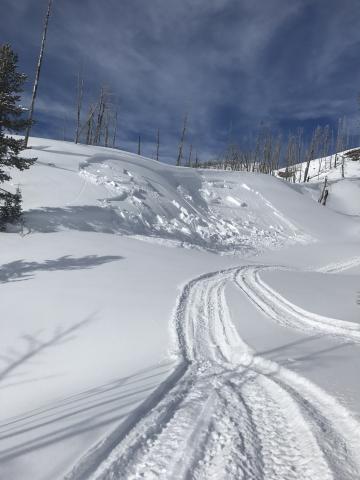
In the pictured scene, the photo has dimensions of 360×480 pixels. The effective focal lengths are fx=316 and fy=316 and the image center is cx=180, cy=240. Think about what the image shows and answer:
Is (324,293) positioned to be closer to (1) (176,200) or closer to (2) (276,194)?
(1) (176,200)

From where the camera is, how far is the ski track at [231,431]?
2566 mm

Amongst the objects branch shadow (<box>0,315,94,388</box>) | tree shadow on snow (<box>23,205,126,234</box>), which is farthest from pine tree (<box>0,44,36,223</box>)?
branch shadow (<box>0,315,94,388</box>)

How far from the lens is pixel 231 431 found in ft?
10.0

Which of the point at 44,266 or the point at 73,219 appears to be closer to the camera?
the point at 44,266

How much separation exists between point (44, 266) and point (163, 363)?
6.19 m

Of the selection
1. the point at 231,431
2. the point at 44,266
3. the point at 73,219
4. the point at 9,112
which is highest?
the point at 9,112

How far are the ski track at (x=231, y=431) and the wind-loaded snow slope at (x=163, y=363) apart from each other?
0.01 metres

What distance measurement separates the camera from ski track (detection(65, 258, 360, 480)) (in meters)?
2.57

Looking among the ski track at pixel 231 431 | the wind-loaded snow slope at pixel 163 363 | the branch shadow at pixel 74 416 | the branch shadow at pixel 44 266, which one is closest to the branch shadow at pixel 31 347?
the wind-loaded snow slope at pixel 163 363

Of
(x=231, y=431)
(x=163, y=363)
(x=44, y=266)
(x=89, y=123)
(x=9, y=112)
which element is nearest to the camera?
(x=231, y=431)

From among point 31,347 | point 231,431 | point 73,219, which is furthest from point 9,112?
point 231,431

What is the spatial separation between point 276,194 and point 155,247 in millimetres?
20246

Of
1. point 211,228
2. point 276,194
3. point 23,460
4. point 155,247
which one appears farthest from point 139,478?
point 276,194

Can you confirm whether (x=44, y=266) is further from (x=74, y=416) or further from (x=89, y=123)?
(x=89, y=123)
